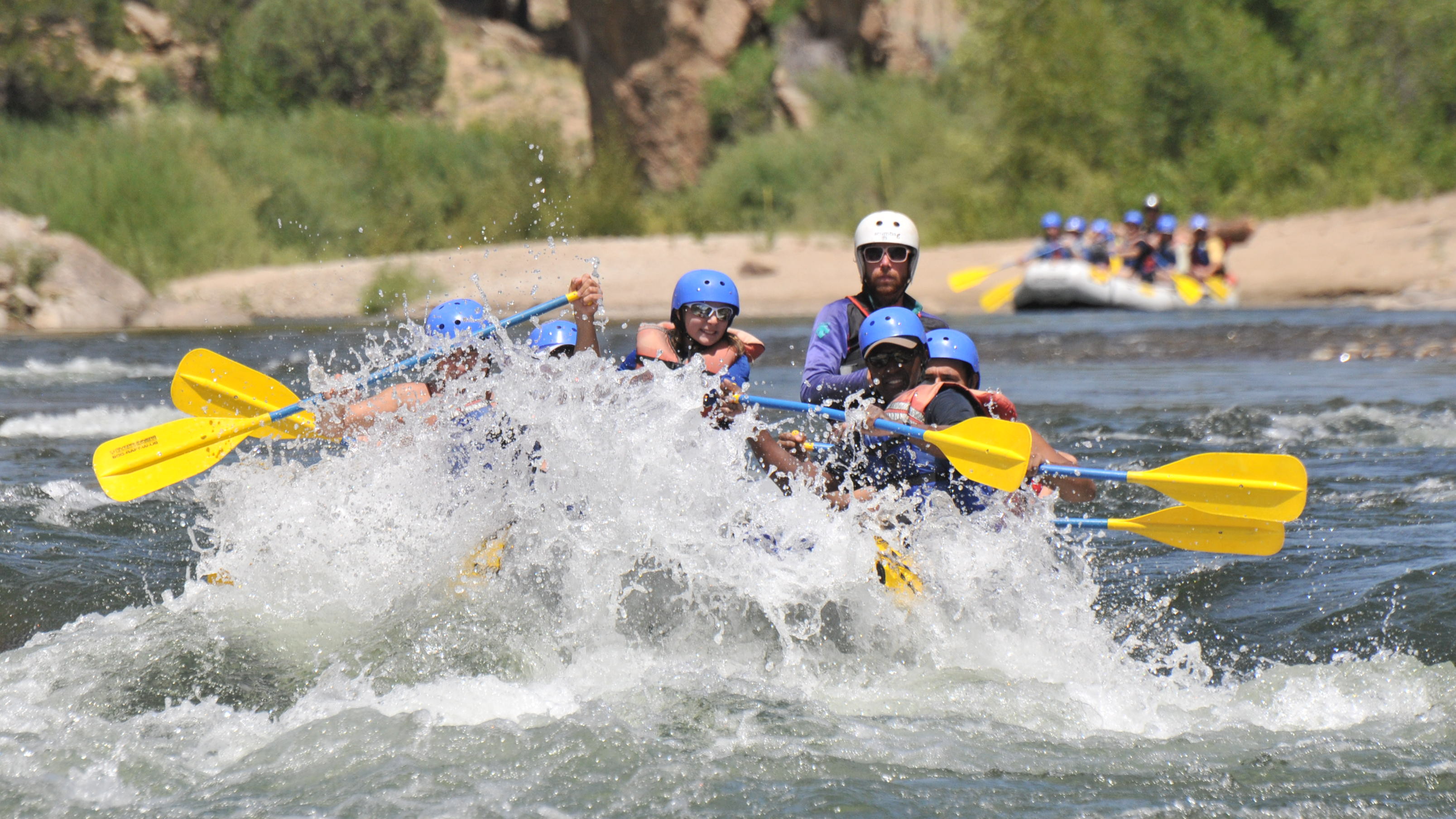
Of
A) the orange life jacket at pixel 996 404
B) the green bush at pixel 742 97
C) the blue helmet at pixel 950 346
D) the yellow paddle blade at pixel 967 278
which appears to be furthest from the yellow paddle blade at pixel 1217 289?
the blue helmet at pixel 950 346

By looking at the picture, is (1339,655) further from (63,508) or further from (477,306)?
(63,508)

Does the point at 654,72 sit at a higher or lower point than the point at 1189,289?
higher

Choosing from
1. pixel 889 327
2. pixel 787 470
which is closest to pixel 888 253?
pixel 889 327

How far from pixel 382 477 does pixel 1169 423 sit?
6.88 m

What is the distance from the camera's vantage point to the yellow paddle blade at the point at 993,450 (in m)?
5.43

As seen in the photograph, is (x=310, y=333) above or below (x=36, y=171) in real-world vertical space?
below

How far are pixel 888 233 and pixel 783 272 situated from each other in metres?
18.8

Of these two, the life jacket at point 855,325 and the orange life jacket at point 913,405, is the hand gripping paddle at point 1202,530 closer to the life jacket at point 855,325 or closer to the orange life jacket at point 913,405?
the orange life jacket at point 913,405

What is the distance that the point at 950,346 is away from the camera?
232 inches

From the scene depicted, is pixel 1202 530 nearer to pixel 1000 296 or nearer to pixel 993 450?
pixel 993 450

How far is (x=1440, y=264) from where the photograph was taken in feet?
69.4

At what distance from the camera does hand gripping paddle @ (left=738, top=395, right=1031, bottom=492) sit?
5.43m

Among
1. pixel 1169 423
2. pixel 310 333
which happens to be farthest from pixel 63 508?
pixel 310 333


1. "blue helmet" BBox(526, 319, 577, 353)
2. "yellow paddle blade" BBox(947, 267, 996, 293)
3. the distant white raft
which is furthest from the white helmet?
the distant white raft
